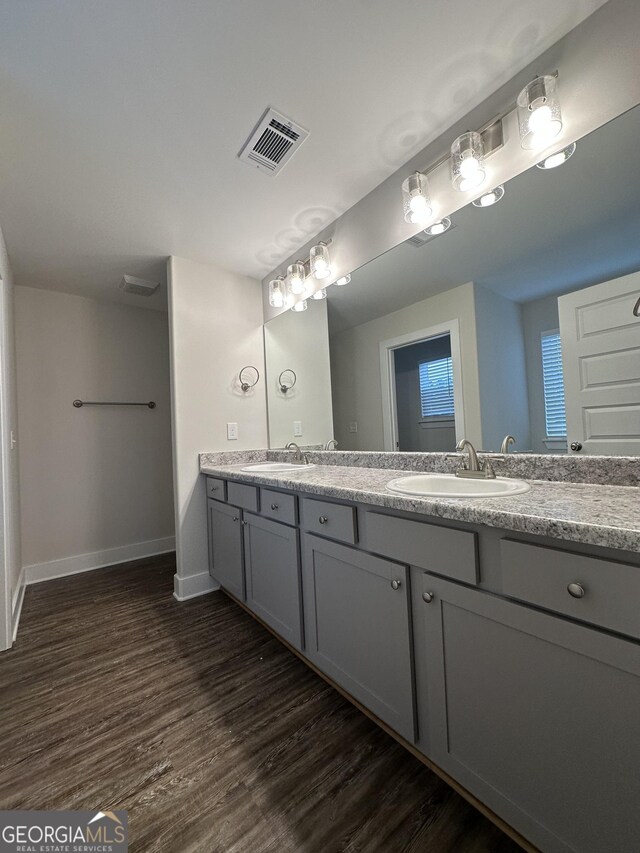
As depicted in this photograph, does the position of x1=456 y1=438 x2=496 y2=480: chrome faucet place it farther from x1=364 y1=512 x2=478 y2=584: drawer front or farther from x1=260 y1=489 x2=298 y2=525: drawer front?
x1=260 y1=489 x2=298 y2=525: drawer front

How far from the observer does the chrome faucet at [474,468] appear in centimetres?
133

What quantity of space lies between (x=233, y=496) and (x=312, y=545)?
770 millimetres

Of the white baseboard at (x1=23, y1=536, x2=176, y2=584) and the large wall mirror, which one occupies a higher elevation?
the large wall mirror

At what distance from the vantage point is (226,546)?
2.15 m

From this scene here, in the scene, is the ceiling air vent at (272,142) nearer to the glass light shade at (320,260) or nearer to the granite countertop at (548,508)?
the glass light shade at (320,260)

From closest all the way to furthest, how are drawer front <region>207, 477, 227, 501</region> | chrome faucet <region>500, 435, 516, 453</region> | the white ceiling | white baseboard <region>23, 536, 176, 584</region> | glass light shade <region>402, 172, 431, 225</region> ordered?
the white ceiling → chrome faucet <region>500, 435, 516, 453</region> → glass light shade <region>402, 172, 431, 225</region> → drawer front <region>207, 477, 227, 501</region> → white baseboard <region>23, 536, 176, 584</region>

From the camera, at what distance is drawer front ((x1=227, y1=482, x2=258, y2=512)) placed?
71.2 inches

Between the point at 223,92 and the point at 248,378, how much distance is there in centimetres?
163

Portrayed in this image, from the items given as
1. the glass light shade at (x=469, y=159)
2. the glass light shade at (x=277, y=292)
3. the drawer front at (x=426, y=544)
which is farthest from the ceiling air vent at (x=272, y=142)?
the drawer front at (x=426, y=544)

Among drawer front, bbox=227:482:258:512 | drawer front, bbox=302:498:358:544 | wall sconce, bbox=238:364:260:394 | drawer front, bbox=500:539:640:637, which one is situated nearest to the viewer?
drawer front, bbox=500:539:640:637

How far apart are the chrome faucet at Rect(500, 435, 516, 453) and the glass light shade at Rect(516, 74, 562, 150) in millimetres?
988

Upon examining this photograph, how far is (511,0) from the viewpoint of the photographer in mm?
1036

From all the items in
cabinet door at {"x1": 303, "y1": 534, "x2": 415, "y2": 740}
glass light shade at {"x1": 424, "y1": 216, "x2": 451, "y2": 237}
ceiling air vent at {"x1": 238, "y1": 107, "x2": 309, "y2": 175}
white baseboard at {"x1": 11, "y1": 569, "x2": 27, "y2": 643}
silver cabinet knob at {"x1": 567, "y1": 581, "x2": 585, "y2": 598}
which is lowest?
white baseboard at {"x1": 11, "y1": 569, "x2": 27, "y2": 643}

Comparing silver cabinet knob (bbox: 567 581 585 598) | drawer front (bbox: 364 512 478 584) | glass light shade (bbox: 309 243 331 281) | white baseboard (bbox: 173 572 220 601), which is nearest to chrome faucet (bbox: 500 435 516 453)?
drawer front (bbox: 364 512 478 584)
